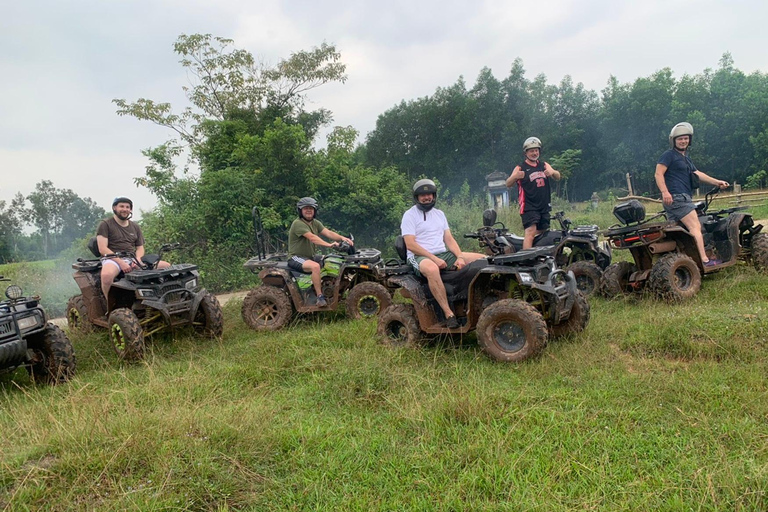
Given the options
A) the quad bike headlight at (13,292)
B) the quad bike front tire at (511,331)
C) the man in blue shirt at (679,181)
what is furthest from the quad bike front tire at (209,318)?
the man in blue shirt at (679,181)

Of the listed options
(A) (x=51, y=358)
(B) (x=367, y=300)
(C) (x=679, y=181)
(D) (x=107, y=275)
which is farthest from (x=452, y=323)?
(D) (x=107, y=275)

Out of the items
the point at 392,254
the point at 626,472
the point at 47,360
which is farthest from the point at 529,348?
the point at 392,254

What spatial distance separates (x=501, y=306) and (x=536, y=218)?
2873 millimetres

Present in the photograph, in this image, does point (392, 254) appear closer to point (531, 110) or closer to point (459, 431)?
point (459, 431)

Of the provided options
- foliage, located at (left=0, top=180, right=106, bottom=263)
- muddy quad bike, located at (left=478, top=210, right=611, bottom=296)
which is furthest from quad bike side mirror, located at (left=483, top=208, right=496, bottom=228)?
foliage, located at (left=0, top=180, right=106, bottom=263)

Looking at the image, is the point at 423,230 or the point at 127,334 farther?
the point at 127,334

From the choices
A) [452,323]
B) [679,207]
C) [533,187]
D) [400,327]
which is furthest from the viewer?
[533,187]

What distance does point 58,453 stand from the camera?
2.98 metres

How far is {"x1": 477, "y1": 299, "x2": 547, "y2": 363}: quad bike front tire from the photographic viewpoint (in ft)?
13.5

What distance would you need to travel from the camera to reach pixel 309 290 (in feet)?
22.4

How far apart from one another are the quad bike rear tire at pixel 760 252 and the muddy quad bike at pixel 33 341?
7.88 m

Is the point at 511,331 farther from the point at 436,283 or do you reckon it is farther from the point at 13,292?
the point at 13,292

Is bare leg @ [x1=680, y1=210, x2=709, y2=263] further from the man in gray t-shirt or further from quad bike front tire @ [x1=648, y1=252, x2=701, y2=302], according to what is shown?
the man in gray t-shirt

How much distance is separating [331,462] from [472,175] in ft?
105
